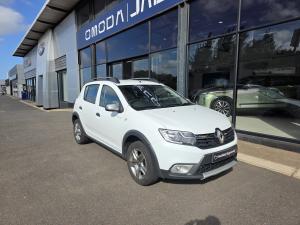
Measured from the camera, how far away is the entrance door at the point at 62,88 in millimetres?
18875

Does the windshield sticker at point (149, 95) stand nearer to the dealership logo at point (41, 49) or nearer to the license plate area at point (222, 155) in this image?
the license plate area at point (222, 155)

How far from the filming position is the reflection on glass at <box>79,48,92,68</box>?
47.9 ft

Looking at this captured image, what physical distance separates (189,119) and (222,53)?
13.3ft

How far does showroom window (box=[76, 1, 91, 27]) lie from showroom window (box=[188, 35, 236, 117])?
904cm

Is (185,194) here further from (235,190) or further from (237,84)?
(237,84)

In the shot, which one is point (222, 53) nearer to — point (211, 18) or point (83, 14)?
point (211, 18)

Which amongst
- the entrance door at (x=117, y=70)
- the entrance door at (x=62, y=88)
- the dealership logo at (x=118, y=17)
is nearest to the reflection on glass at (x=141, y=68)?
the entrance door at (x=117, y=70)

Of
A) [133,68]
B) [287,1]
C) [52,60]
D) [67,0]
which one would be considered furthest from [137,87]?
[52,60]

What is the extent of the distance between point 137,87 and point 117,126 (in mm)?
999

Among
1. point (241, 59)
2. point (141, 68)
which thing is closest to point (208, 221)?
point (241, 59)

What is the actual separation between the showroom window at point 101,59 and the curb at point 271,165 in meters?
9.82

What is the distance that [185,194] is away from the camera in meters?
3.52

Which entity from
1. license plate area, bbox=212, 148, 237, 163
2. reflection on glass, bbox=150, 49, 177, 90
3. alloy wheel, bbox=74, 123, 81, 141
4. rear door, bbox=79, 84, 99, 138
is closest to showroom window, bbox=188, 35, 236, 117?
reflection on glass, bbox=150, 49, 177, 90

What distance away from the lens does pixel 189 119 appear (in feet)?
12.0
